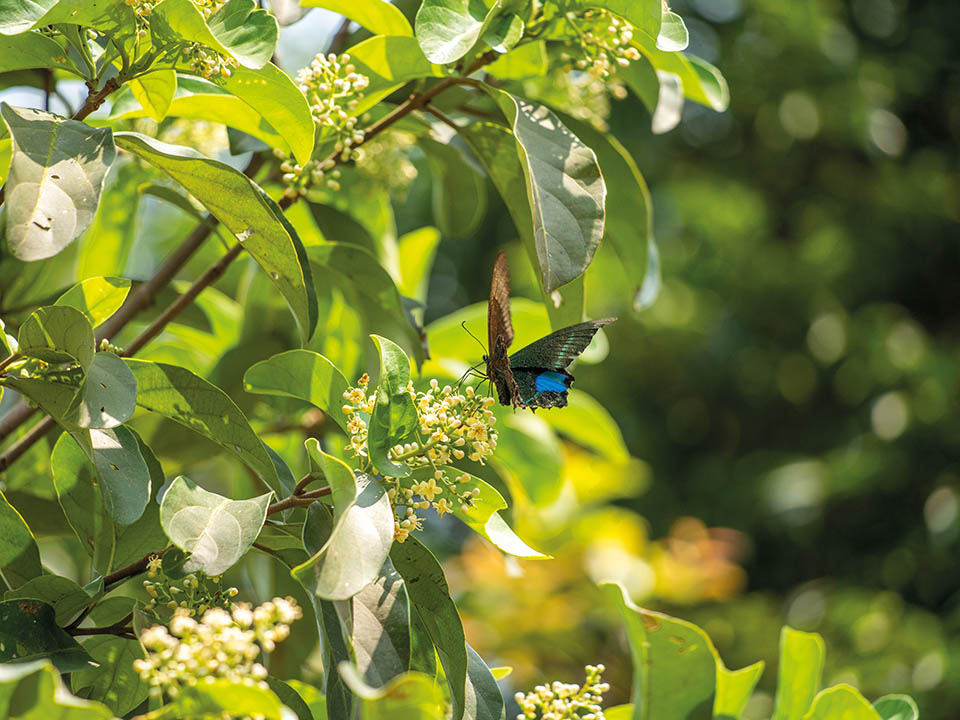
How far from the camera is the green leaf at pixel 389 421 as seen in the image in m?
0.52

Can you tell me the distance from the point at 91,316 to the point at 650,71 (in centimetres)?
49

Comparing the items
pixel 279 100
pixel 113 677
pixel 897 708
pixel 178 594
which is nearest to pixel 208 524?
pixel 178 594

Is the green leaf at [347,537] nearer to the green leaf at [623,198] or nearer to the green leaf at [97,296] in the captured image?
the green leaf at [97,296]

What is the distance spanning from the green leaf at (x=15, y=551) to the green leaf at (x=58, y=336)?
125 millimetres

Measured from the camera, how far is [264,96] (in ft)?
1.91

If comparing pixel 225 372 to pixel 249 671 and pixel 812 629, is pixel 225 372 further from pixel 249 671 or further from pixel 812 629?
pixel 812 629

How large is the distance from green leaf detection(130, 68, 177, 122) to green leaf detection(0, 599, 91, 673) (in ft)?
1.00

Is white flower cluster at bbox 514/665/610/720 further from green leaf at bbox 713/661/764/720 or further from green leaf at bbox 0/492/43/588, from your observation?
green leaf at bbox 0/492/43/588

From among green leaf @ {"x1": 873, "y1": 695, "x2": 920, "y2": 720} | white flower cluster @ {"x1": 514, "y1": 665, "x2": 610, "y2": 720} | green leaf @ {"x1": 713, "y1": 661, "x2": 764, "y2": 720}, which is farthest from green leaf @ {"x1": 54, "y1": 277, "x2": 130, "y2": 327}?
green leaf @ {"x1": 873, "y1": 695, "x2": 920, "y2": 720}

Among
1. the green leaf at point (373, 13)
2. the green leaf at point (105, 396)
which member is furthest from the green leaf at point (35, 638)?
the green leaf at point (373, 13)

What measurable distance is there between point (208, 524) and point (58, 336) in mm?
133

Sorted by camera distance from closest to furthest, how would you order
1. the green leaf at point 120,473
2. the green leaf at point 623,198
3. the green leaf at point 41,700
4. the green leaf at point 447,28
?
the green leaf at point 41,700 → the green leaf at point 120,473 → the green leaf at point 447,28 → the green leaf at point 623,198

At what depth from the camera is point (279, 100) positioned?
581mm

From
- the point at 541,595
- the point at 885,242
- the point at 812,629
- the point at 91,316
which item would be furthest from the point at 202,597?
the point at 885,242
